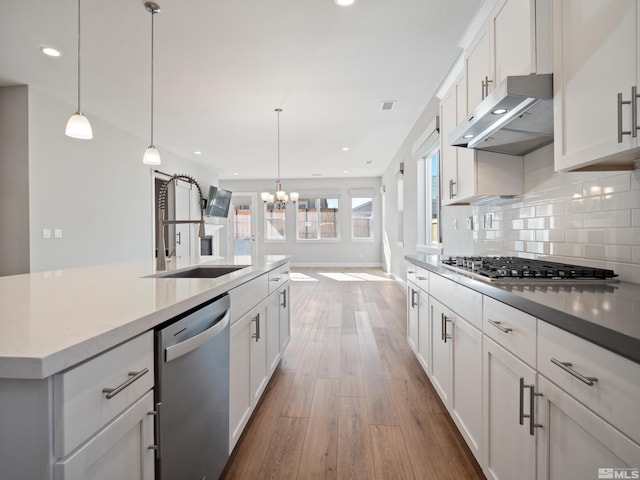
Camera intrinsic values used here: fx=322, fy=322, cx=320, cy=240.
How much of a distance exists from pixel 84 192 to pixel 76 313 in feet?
15.2

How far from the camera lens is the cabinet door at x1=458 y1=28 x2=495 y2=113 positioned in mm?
1829

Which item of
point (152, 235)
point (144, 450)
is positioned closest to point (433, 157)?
point (144, 450)

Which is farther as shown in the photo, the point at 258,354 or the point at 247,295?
the point at 258,354

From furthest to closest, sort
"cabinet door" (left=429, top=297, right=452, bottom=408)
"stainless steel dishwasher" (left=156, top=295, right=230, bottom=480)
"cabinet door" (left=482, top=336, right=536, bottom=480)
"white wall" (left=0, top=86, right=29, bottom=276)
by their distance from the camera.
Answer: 1. "white wall" (left=0, top=86, right=29, bottom=276)
2. "cabinet door" (left=429, top=297, right=452, bottom=408)
3. "cabinet door" (left=482, top=336, right=536, bottom=480)
4. "stainless steel dishwasher" (left=156, top=295, right=230, bottom=480)

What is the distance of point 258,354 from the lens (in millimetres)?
1901

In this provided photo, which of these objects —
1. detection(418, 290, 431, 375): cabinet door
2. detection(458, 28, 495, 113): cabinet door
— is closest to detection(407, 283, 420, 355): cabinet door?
detection(418, 290, 431, 375): cabinet door

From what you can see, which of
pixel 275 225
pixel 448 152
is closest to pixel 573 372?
pixel 448 152

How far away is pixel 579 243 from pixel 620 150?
719 millimetres

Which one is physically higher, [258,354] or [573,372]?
[573,372]

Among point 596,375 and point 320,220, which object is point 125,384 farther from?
point 320,220

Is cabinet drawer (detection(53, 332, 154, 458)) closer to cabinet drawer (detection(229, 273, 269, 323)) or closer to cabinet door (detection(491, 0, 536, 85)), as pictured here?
cabinet drawer (detection(229, 273, 269, 323))

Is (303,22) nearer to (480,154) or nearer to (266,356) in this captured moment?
(480,154)

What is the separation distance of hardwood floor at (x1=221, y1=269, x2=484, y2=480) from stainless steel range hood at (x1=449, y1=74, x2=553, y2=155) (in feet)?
5.40

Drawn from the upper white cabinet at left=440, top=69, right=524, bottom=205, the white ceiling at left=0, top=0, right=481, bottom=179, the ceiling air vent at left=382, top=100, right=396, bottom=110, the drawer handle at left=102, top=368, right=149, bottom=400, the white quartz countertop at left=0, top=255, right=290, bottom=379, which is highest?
the ceiling air vent at left=382, top=100, right=396, bottom=110
